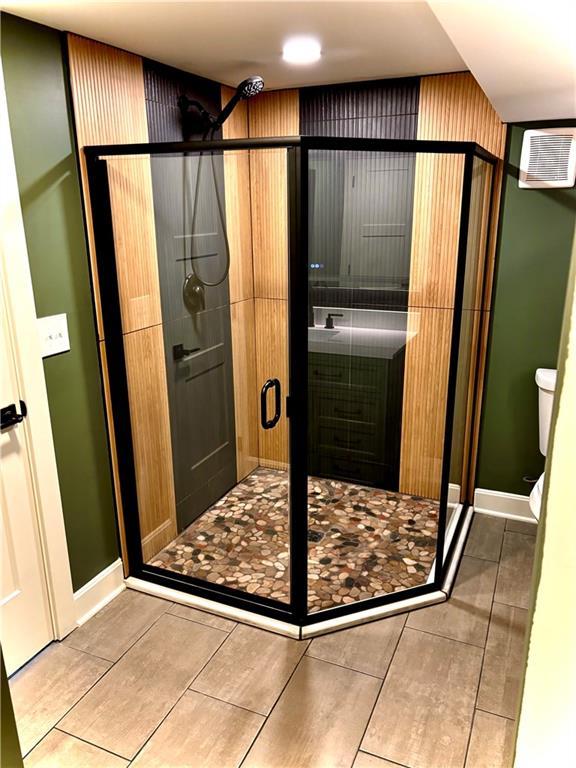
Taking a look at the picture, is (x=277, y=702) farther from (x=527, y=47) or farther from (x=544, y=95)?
(x=544, y=95)

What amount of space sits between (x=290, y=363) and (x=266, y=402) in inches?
8.3

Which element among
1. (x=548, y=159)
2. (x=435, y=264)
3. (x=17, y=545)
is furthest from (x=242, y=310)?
(x=548, y=159)

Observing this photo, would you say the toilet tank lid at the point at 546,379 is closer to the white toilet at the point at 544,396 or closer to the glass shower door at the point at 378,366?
the white toilet at the point at 544,396

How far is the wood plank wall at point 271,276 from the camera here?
6.59 ft

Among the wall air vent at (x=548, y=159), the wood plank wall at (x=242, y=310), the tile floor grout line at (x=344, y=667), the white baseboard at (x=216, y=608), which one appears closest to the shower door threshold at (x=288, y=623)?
the white baseboard at (x=216, y=608)

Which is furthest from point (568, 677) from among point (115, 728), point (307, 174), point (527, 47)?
point (115, 728)

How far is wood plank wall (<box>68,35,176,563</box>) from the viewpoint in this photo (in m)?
2.13

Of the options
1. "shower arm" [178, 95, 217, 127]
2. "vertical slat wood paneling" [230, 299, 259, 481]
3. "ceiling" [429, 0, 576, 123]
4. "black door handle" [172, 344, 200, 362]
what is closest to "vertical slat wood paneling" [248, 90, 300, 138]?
"shower arm" [178, 95, 217, 127]

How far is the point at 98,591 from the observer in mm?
2453

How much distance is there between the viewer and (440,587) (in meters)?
2.55

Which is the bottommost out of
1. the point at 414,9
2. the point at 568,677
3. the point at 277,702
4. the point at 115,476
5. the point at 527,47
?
the point at 277,702

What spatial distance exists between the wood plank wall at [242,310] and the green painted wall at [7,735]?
1500 mm

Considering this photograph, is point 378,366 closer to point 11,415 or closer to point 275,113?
point 11,415

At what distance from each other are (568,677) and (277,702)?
174 cm
